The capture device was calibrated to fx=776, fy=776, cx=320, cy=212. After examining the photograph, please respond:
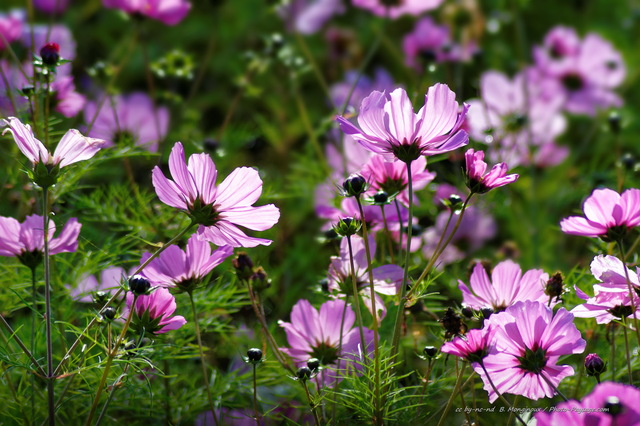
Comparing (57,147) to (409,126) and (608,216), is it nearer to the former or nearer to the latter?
(409,126)

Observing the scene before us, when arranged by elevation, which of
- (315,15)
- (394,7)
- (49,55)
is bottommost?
(49,55)

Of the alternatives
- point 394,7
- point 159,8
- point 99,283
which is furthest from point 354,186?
point 394,7

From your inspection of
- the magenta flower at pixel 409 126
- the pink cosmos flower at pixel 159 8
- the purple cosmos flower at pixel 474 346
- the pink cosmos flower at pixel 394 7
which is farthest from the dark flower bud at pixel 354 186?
the pink cosmos flower at pixel 394 7

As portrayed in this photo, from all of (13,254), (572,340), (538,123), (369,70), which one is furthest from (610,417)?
(369,70)

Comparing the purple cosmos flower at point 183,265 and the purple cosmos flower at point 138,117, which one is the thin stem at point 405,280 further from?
the purple cosmos flower at point 138,117

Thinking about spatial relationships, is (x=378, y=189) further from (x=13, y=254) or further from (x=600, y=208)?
(x=13, y=254)

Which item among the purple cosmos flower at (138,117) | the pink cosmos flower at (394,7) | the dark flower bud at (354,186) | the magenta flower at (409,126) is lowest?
the dark flower bud at (354,186)

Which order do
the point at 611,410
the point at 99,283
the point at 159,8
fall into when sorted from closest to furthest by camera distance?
the point at 611,410, the point at 99,283, the point at 159,8
